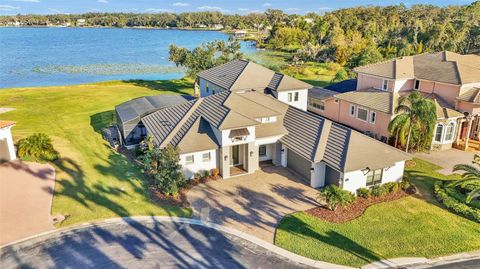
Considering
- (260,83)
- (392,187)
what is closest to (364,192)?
(392,187)

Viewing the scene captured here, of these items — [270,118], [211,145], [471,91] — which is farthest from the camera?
[471,91]

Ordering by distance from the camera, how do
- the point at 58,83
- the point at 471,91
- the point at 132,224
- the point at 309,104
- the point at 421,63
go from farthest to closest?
the point at 58,83, the point at 309,104, the point at 421,63, the point at 471,91, the point at 132,224

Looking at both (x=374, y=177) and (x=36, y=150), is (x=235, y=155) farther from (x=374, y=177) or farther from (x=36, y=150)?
(x=36, y=150)

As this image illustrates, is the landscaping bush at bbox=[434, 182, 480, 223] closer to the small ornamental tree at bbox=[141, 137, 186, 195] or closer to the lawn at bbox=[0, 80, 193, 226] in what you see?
the lawn at bbox=[0, 80, 193, 226]

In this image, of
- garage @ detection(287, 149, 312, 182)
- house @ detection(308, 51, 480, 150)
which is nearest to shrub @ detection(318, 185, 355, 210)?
garage @ detection(287, 149, 312, 182)

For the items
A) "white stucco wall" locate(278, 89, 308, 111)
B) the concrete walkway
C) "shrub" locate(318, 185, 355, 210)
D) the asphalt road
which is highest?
"white stucco wall" locate(278, 89, 308, 111)

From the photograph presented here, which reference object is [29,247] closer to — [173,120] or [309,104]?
[173,120]

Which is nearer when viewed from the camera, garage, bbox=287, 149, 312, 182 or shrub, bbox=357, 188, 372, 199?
shrub, bbox=357, 188, 372, 199

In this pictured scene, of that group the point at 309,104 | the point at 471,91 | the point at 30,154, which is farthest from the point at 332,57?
the point at 30,154
